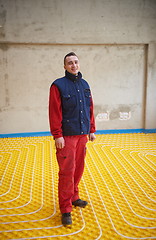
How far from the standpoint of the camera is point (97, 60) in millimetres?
5664

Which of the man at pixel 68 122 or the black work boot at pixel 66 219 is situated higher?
the man at pixel 68 122

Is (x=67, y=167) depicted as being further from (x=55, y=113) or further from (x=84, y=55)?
(x=84, y=55)

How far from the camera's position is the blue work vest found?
7.64 feet

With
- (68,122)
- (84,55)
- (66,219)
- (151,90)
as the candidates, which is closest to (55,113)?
(68,122)

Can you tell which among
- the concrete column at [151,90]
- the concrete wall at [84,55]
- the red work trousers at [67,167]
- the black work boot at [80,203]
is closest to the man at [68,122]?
the red work trousers at [67,167]

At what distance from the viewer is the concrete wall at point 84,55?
527 centimetres

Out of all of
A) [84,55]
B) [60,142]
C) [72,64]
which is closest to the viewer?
[60,142]

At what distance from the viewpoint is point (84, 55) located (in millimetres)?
5617

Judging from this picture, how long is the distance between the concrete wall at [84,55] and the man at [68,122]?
129 inches

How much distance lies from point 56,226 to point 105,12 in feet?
15.3

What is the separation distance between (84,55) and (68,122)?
11.8 feet

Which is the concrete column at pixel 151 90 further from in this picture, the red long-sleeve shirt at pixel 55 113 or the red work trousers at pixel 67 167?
the red long-sleeve shirt at pixel 55 113

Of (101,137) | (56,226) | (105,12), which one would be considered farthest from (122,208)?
(105,12)

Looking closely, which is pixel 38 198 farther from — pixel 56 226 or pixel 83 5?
pixel 83 5
